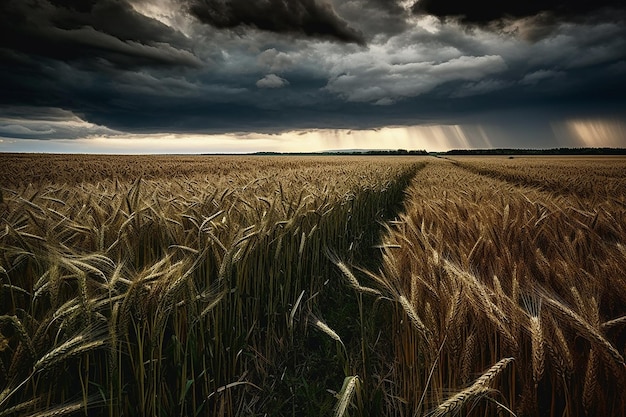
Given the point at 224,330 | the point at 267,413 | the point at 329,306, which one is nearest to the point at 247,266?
the point at 224,330

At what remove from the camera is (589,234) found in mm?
2445

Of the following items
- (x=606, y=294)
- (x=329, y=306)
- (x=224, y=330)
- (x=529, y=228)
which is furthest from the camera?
(x=329, y=306)

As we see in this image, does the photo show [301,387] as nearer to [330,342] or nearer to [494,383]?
[330,342]

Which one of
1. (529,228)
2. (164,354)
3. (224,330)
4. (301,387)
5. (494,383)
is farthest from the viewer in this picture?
(529,228)

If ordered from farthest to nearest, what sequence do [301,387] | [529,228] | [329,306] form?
A: [329,306] → [529,228] → [301,387]

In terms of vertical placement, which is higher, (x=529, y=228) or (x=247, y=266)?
(x=529, y=228)

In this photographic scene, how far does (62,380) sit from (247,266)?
1.14m

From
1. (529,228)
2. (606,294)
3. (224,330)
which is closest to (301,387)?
(224,330)

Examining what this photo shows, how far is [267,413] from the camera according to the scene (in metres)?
1.94

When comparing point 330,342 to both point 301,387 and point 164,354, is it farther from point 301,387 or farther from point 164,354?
point 164,354

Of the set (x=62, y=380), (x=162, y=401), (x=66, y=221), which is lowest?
(x=162, y=401)

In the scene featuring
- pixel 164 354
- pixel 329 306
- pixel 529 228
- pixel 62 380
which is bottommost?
pixel 329 306

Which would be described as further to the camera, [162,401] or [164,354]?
[164,354]

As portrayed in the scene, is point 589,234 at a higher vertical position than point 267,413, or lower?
higher
